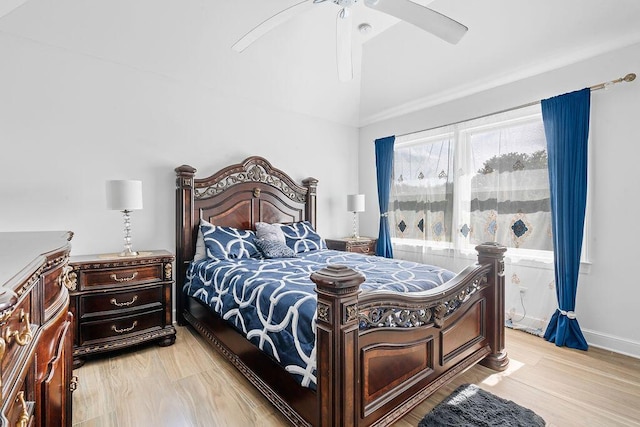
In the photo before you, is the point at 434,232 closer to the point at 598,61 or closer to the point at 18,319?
the point at 598,61

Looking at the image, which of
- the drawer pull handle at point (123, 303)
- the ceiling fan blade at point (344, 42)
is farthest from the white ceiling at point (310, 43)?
the drawer pull handle at point (123, 303)

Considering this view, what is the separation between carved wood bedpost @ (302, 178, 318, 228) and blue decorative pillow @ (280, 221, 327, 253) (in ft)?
1.23

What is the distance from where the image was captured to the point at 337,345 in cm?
135

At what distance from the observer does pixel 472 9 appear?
277 cm

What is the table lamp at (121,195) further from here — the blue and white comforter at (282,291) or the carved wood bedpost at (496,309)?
the carved wood bedpost at (496,309)

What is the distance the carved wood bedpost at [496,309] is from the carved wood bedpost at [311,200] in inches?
91.4

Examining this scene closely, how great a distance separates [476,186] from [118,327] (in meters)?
3.69

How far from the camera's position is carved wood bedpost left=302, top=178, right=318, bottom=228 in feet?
13.8

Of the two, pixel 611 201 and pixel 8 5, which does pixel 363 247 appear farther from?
pixel 8 5

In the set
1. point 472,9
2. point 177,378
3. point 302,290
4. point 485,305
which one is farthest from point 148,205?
point 472,9

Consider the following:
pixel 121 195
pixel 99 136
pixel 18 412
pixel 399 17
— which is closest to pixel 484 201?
pixel 399 17

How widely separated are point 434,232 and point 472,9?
2322 mm

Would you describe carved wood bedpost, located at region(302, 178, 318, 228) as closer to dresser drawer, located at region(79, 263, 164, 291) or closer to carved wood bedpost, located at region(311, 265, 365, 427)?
dresser drawer, located at region(79, 263, 164, 291)

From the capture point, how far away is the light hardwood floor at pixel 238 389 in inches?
70.8
